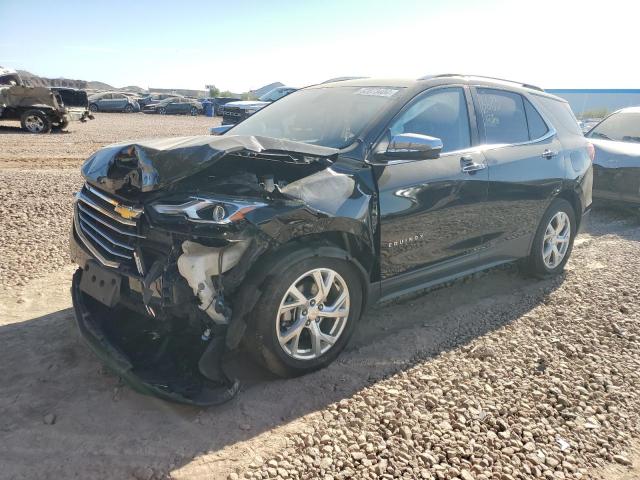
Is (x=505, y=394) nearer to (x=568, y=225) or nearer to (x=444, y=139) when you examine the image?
(x=444, y=139)

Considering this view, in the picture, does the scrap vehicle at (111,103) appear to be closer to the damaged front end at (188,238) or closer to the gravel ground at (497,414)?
the damaged front end at (188,238)

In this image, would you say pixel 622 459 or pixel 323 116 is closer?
pixel 622 459

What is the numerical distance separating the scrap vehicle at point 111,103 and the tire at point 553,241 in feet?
121

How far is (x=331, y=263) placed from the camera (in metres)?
3.14

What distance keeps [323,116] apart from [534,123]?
2.24 m

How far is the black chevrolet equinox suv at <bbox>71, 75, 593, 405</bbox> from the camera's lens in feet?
8.98

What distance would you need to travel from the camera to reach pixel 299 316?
3.12 meters

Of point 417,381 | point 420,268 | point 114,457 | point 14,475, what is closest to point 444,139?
point 420,268

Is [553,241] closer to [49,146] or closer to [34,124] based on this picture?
[49,146]

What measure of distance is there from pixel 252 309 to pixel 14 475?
1346 mm

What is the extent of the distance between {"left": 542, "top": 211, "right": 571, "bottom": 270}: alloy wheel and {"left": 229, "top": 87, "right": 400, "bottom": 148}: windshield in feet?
7.64

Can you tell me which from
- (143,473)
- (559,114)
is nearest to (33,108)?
(559,114)

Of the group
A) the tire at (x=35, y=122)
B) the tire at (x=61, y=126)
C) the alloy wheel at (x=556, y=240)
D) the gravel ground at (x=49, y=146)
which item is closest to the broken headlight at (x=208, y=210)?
the alloy wheel at (x=556, y=240)

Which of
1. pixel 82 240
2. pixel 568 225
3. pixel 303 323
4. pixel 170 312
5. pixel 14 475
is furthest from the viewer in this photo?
pixel 568 225
